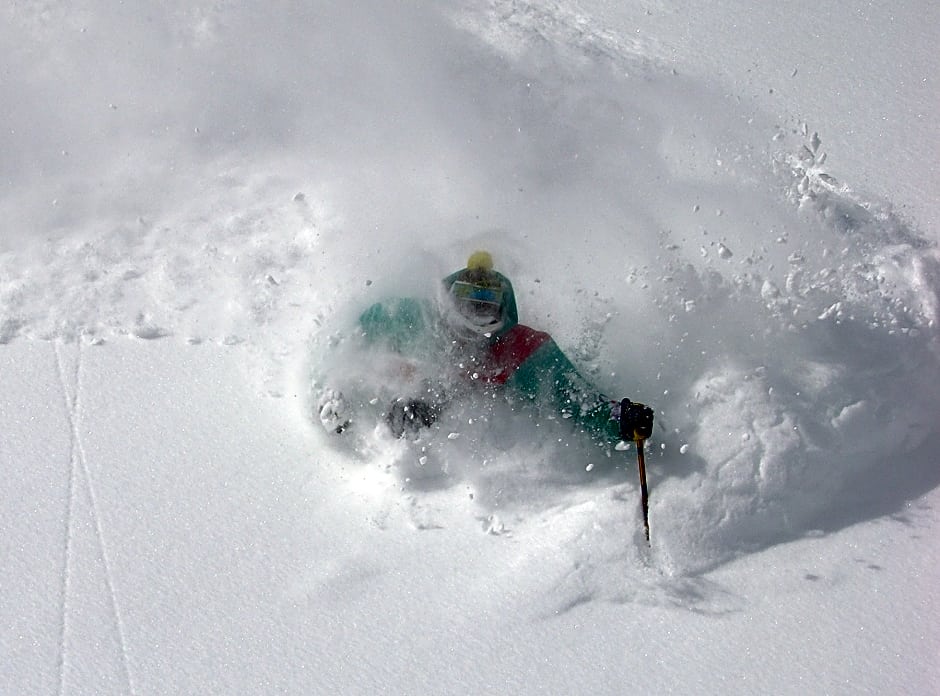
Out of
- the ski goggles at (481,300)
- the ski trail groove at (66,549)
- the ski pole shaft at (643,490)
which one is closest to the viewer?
the ski trail groove at (66,549)

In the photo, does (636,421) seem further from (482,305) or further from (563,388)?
(482,305)

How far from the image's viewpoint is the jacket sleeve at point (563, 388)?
3.95m

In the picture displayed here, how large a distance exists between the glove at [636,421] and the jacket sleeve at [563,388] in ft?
0.56

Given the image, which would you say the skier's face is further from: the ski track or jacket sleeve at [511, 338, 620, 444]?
the ski track

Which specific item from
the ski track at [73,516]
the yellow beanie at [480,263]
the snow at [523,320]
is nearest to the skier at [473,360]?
the yellow beanie at [480,263]

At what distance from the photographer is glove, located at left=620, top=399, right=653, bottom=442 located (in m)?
3.72

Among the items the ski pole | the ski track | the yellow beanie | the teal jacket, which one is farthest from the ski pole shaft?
the ski track

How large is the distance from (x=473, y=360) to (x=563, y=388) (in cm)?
44

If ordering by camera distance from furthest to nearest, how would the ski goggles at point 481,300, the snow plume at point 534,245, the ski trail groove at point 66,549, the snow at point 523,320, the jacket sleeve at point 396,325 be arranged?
the jacket sleeve at point 396,325
the ski goggles at point 481,300
the snow plume at point 534,245
the snow at point 523,320
the ski trail groove at point 66,549

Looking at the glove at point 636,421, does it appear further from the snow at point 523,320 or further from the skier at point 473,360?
the snow at point 523,320

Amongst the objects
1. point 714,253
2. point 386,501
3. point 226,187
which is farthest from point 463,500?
point 226,187

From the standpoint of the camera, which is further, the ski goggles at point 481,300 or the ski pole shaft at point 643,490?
the ski goggles at point 481,300

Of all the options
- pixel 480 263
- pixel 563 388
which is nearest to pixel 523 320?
pixel 480 263

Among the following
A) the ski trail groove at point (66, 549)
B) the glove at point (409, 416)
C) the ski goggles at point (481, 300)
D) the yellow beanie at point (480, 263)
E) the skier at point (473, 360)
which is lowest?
the ski trail groove at point (66, 549)
